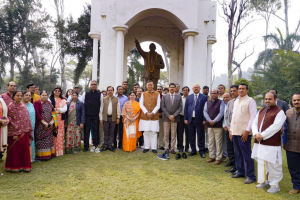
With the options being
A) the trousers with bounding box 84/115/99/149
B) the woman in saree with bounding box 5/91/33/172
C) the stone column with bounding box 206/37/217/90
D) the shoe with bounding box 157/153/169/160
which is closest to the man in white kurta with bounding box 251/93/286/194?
the shoe with bounding box 157/153/169/160

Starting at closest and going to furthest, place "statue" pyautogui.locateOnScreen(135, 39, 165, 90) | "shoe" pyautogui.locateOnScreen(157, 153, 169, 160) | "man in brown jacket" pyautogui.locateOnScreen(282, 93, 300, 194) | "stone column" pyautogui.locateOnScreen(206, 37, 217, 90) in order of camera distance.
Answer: "man in brown jacket" pyautogui.locateOnScreen(282, 93, 300, 194) < "shoe" pyautogui.locateOnScreen(157, 153, 169, 160) < "statue" pyautogui.locateOnScreen(135, 39, 165, 90) < "stone column" pyautogui.locateOnScreen(206, 37, 217, 90)

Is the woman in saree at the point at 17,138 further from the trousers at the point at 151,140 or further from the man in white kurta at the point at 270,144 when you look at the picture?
the man in white kurta at the point at 270,144

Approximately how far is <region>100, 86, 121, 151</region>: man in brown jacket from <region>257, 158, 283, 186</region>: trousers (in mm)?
3805

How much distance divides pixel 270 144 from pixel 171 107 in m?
2.87

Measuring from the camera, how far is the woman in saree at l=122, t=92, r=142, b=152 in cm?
644

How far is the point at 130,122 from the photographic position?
6504 mm

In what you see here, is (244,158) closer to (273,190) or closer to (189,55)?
(273,190)

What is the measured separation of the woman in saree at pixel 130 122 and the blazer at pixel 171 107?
76 cm

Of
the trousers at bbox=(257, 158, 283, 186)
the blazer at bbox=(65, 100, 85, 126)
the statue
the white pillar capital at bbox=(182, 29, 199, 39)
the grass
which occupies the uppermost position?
the white pillar capital at bbox=(182, 29, 199, 39)

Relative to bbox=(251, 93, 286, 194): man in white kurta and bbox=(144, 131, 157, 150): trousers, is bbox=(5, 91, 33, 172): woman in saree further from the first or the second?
bbox=(251, 93, 286, 194): man in white kurta

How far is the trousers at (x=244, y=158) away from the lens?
4361 mm

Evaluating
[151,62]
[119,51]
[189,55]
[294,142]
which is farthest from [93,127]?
[294,142]

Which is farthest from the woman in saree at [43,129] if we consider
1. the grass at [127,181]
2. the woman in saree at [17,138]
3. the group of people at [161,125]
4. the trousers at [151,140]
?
the trousers at [151,140]

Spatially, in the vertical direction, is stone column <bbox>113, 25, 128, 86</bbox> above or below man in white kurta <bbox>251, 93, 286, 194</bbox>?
above
